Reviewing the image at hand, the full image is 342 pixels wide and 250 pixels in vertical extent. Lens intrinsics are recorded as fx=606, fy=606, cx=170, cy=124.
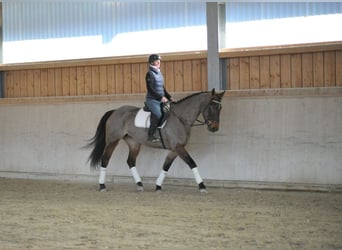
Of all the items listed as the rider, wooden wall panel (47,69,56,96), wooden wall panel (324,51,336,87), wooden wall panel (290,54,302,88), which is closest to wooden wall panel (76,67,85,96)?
wooden wall panel (47,69,56,96)

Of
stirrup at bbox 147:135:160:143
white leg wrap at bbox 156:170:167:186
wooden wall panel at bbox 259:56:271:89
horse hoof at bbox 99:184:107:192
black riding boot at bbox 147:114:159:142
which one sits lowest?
horse hoof at bbox 99:184:107:192

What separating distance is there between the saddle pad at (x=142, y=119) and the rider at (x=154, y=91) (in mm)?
186

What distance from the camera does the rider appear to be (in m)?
8.95

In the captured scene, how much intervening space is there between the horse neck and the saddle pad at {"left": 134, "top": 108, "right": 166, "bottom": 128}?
49cm

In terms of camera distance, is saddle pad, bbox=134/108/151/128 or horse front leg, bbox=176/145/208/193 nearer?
horse front leg, bbox=176/145/208/193

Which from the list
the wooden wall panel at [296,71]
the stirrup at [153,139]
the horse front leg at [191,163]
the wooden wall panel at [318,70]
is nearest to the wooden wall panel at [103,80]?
the stirrup at [153,139]

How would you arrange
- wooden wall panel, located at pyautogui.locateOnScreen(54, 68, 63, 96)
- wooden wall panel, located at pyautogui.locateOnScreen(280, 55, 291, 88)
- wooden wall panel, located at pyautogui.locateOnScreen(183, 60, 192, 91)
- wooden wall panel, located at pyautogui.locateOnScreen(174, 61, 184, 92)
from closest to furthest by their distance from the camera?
wooden wall panel, located at pyautogui.locateOnScreen(280, 55, 291, 88)
wooden wall panel, located at pyautogui.locateOnScreen(183, 60, 192, 91)
wooden wall panel, located at pyautogui.locateOnScreen(174, 61, 184, 92)
wooden wall panel, located at pyautogui.locateOnScreen(54, 68, 63, 96)

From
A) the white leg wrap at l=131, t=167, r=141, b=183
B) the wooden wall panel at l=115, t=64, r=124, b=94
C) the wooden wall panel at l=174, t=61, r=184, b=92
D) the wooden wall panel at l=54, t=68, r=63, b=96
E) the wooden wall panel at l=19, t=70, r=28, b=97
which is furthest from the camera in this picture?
the wooden wall panel at l=19, t=70, r=28, b=97

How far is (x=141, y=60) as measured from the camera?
37.3 feet

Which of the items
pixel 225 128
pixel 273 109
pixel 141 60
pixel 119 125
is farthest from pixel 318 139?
pixel 141 60

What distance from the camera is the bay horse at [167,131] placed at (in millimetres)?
8938

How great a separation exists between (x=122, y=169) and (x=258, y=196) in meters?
2.92

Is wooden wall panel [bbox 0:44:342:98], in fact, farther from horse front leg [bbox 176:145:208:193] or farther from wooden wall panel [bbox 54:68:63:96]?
horse front leg [bbox 176:145:208:193]

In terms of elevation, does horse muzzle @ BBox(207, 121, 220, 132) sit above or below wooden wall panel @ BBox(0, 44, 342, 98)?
below
